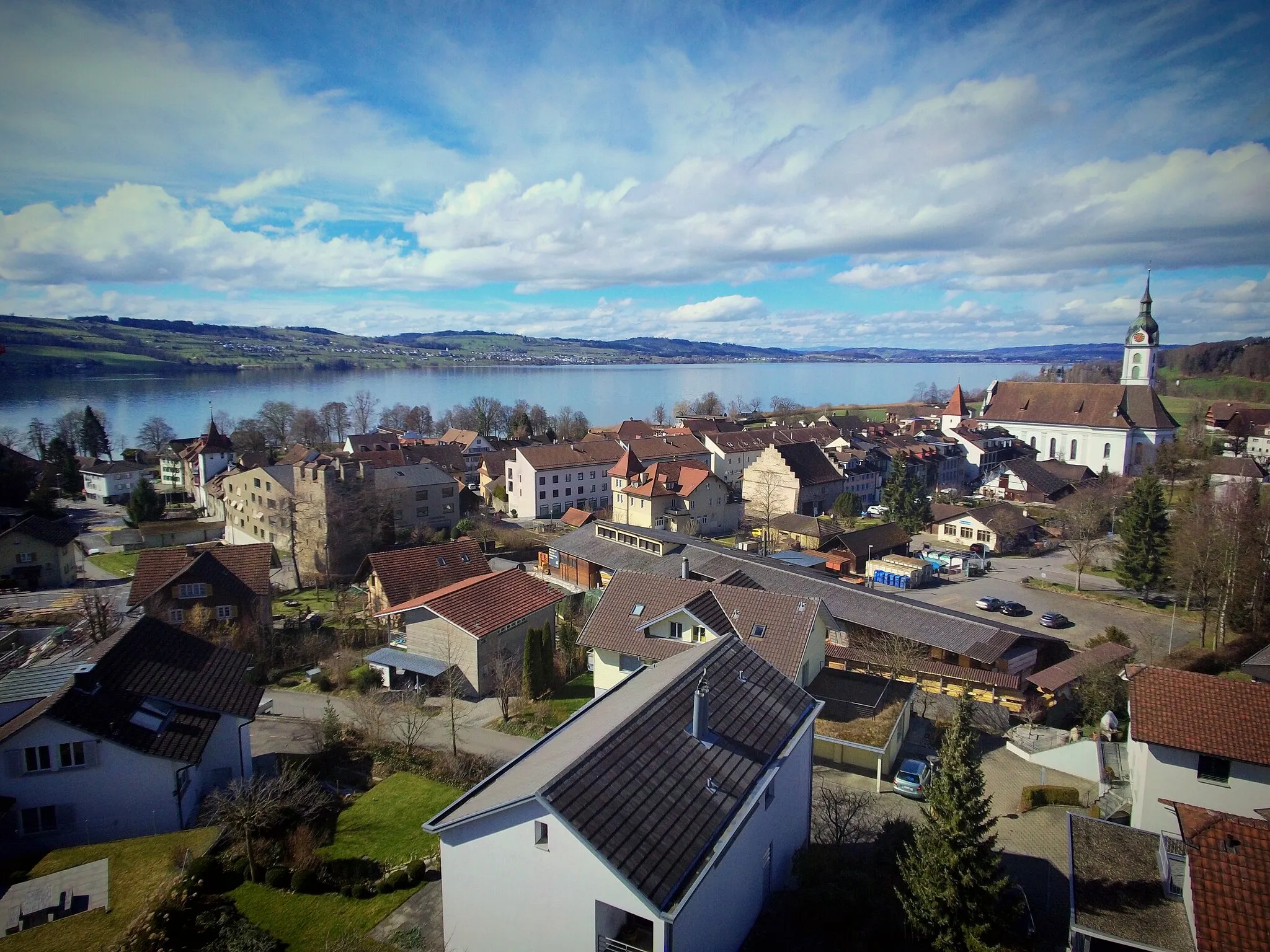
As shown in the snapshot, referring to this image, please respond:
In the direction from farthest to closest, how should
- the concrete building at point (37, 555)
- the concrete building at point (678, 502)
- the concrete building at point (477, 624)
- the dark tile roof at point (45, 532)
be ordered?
the concrete building at point (678, 502)
the dark tile roof at point (45, 532)
the concrete building at point (37, 555)
the concrete building at point (477, 624)

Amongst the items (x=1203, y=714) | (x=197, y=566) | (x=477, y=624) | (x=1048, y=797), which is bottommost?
(x=1048, y=797)

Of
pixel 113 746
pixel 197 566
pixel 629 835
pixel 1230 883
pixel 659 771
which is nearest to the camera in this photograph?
pixel 629 835

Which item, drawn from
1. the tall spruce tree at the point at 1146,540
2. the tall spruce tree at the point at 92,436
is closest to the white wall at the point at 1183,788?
the tall spruce tree at the point at 1146,540

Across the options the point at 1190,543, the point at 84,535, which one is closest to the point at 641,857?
the point at 1190,543

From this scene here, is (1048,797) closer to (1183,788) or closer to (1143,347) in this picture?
(1183,788)

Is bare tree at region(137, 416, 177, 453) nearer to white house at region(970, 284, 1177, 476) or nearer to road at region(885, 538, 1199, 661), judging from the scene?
road at region(885, 538, 1199, 661)

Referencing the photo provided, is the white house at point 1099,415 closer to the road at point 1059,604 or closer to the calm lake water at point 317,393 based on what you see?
the road at point 1059,604

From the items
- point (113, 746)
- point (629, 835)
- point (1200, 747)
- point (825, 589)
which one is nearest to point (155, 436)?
point (113, 746)

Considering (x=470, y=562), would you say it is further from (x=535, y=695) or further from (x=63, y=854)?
(x=63, y=854)
